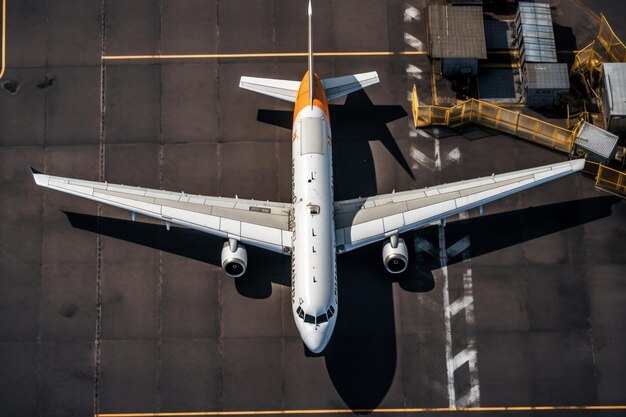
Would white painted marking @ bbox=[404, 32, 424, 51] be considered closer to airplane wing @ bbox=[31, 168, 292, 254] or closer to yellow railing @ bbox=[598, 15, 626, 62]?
yellow railing @ bbox=[598, 15, 626, 62]

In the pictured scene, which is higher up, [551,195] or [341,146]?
[341,146]

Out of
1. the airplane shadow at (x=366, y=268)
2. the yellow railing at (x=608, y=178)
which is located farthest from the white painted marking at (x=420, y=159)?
the yellow railing at (x=608, y=178)

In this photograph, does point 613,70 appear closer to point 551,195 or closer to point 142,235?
point 551,195

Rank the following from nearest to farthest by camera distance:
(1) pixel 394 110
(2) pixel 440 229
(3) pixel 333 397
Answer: (3) pixel 333 397
(2) pixel 440 229
(1) pixel 394 110

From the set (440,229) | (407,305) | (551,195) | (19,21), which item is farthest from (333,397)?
(19,21)

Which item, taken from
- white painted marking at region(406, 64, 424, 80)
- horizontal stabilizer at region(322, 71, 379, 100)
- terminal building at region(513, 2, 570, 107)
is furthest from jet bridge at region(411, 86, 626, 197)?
horizontal stabilizer at region(322, 71, 379, 100)

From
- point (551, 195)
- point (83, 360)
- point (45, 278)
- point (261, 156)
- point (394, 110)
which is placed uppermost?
point (394, 110)
